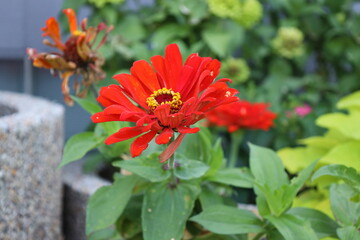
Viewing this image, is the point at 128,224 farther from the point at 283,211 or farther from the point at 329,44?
the point at 329,44

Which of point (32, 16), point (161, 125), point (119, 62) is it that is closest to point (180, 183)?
point (161, 125)

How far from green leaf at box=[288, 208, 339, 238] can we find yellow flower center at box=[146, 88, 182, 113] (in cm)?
25

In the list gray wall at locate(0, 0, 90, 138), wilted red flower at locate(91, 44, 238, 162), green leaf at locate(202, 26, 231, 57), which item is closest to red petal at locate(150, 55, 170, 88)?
wilted red flower at locate(91, 44, 238, 162)

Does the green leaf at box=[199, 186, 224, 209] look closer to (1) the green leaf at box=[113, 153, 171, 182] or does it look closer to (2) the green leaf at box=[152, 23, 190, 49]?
(1) the green leaf at box=[113, 153, 171, 182]

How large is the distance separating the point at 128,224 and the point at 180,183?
5.1 inches

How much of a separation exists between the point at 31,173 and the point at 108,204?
37cm

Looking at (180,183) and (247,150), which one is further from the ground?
(180,183)

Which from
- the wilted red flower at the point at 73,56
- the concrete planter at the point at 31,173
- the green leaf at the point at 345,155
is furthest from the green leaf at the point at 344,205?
the concrete planter at the point at 31,173

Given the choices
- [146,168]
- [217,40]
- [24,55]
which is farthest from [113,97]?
[24,55]

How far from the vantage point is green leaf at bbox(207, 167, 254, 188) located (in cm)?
72

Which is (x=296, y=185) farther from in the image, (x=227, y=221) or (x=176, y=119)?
(x=176, y=119)

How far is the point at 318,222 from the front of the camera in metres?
0.69

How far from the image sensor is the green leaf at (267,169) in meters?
0.71

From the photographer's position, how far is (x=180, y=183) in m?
0.70
